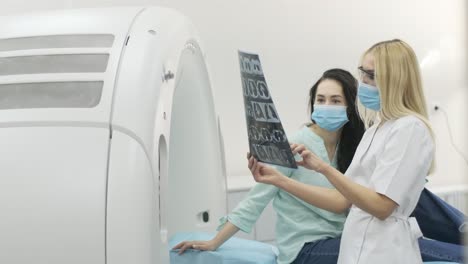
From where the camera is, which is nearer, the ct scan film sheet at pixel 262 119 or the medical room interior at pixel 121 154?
the medical room interior at pixel 121 154

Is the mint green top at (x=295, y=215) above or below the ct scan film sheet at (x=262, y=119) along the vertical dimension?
below

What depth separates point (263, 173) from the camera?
146cm

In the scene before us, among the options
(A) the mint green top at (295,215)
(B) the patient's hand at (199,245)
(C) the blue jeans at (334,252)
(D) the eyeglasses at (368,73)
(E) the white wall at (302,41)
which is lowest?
(C) the blue jeans at (334,252)

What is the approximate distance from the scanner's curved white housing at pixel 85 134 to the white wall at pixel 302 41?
4.64 ft

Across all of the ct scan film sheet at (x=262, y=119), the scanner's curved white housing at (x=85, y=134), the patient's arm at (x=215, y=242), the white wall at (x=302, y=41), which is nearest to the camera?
the scanner's curved white housing at (x=85, y=134)

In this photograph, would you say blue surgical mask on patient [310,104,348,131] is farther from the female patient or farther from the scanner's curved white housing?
the scanner's curved white housing

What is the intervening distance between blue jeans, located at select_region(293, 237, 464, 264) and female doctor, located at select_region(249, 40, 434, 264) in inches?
8.3

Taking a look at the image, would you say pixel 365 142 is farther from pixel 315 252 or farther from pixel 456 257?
pixel 456 257

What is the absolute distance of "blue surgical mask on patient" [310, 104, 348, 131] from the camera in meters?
1.65

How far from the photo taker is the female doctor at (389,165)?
4.24 feet

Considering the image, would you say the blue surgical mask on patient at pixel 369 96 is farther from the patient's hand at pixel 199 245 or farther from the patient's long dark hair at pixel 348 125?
the patient's hand at pixel 199 245

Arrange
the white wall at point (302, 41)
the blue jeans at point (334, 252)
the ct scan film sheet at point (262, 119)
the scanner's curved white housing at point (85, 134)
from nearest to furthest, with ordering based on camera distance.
→ the scanner's curved white housing at point (85, 134), the ct scan film sheet at point (262, 119), the blue jeans at point (334, 252), the white wall at point (302, 41)

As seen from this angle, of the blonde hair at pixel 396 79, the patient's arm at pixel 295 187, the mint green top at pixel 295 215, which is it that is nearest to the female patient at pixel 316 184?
the mint green top at pixel 295 215

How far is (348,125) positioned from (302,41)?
5.37 ft
